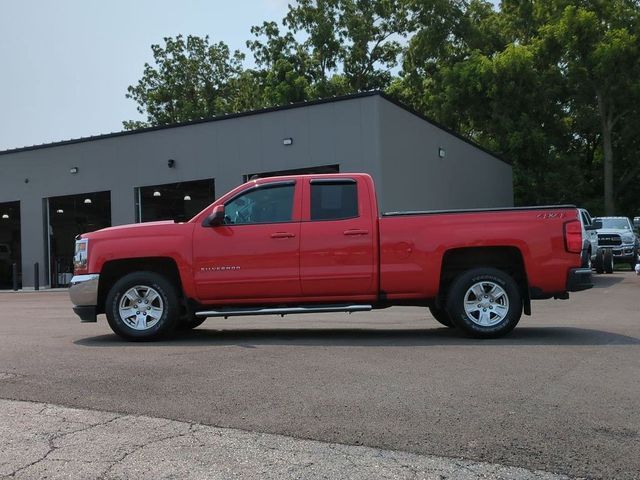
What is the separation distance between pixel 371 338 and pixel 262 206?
2.25 metres

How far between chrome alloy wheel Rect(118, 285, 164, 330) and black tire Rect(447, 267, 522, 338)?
3.75 meters

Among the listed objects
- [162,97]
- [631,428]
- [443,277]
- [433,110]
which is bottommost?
[631,428]

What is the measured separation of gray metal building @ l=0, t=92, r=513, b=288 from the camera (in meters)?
20.2

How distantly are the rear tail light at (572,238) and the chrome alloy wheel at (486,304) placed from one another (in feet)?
3.19

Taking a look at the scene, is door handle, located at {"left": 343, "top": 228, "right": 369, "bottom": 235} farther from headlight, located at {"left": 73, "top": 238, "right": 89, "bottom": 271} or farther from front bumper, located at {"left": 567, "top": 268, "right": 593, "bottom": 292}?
headlight, located at {"left": 73, "top": 238, "right": 89, "bottom": 271}

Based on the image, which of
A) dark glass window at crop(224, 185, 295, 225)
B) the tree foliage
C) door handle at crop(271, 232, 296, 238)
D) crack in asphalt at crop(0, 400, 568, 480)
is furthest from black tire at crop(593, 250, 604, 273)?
crack in asphalt at crop(0, 400, 568, 480)

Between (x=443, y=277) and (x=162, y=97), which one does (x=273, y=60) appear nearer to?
(x=162, y=97)

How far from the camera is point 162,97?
46625 millimetres

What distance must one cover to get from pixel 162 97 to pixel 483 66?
23.2 m

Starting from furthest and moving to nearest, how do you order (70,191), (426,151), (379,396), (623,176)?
(623,176) < (70,191) < (426,151) < (379,396)

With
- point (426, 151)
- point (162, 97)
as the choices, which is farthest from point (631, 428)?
point (162, 97)

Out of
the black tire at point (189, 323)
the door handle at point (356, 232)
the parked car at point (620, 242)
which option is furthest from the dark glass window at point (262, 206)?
the parked car at point (620, 242)

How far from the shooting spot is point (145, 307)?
8.51 metres

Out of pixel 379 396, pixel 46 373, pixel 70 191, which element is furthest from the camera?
pixel 70 191
